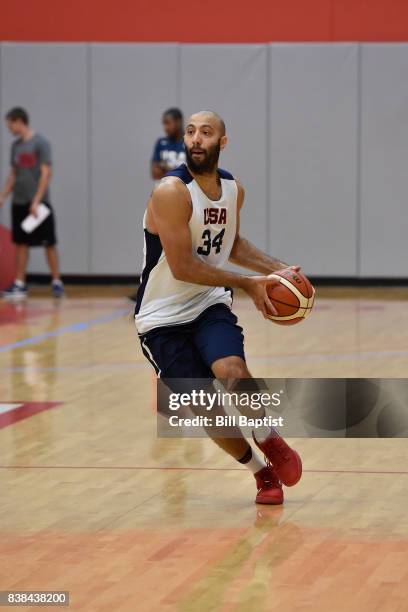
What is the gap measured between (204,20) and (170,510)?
37.3 ft

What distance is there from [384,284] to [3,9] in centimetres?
590

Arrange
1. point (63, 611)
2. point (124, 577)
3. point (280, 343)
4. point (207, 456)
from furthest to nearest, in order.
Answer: point (280, 343) < point (207, 456) < point (124, 577) < point (63, 611)

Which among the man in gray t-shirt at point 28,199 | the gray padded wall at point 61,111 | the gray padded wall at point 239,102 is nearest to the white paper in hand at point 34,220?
the man in gray t-shirt at point 28,199

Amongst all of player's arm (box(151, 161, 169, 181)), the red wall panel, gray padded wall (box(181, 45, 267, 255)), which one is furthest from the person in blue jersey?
the red wall panel

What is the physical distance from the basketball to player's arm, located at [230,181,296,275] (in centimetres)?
27

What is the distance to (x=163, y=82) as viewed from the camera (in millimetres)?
15977

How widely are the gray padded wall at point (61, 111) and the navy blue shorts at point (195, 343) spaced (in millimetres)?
10567

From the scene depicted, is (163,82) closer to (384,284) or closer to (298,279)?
(384,284)

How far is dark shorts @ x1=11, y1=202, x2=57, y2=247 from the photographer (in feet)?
49.1

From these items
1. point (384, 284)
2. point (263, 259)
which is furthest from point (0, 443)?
point (384, 284)

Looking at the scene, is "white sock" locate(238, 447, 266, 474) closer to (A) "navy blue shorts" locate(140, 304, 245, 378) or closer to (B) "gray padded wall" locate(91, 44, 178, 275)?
(A) "navy blue shorts" locate(140, 304, 245, 378)

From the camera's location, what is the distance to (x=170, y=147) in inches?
506

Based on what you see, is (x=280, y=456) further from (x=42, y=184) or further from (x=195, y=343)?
(x=42, y=184)

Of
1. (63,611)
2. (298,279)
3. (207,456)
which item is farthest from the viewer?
(207,456)
